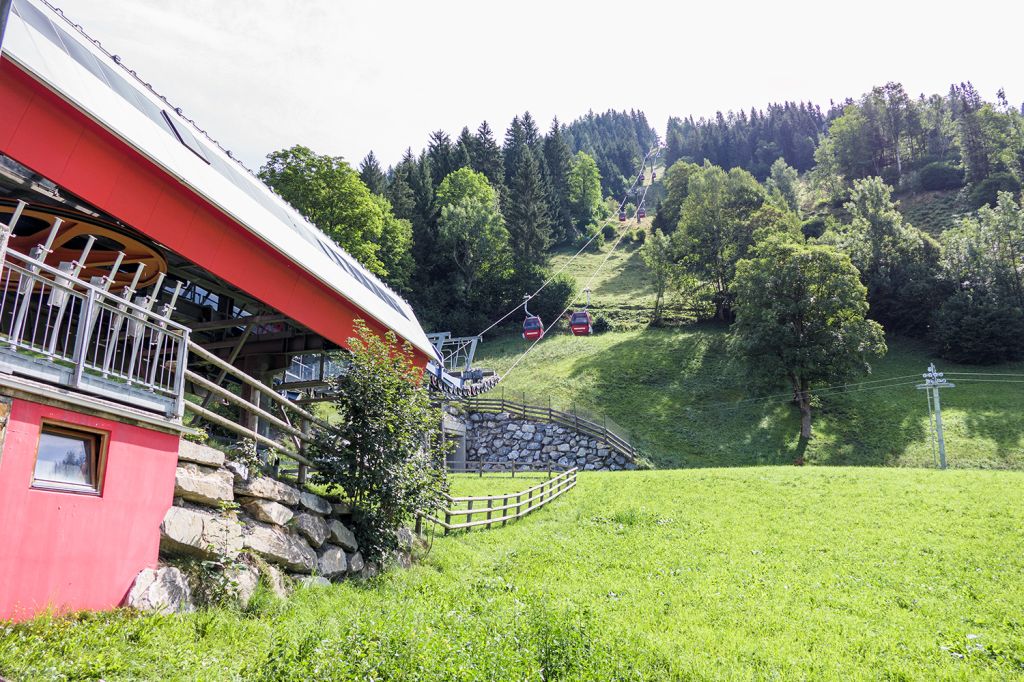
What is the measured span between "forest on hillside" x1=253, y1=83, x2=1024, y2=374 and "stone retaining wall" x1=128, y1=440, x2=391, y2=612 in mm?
34505

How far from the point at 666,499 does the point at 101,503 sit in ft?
57.3

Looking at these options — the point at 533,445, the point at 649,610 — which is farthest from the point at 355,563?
the point at 533,445

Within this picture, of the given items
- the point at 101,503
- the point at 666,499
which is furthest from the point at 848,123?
the point at 101,503

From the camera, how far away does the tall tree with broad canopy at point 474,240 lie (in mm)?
65312

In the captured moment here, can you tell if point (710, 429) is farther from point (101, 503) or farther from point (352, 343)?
point (101, 503)

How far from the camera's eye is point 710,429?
136 feet

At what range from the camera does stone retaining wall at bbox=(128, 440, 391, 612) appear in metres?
7.64

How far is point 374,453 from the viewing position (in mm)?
11078

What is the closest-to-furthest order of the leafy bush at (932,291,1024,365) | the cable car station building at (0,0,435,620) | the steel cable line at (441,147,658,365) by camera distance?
the cable car station building at (0,0,435,620) < the leafy bush at (932,291,1024,365) < the steel cable line at (441,147,658,365)

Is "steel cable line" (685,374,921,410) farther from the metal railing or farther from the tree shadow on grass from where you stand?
the metal railing

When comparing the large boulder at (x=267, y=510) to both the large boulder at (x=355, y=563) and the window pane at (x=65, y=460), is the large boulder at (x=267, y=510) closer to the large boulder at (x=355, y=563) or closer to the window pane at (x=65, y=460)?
the large boulder at (x=355, y=563)

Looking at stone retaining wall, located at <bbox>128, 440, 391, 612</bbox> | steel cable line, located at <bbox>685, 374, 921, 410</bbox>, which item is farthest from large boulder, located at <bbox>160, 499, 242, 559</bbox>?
steel cable line, located at <bbox>685, 374, 921, 410</bbox>

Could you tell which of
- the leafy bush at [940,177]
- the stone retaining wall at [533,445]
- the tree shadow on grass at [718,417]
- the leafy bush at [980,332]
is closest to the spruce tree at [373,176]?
the tree shadow on grass at [718,417]

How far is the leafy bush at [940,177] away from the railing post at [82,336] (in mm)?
101162
